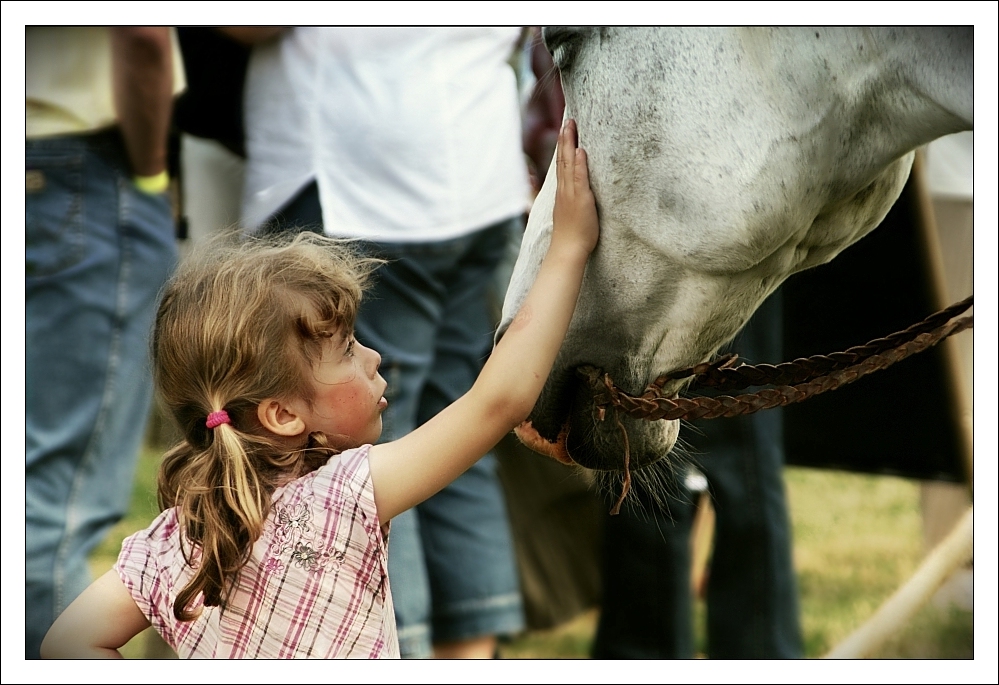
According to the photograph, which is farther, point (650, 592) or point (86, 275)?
point (650, 592)

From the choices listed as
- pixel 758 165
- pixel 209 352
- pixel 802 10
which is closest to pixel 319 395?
pixel 209 352

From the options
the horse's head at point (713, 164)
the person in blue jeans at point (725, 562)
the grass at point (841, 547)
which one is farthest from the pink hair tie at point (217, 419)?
the person in blue jeans at point (725, 562)

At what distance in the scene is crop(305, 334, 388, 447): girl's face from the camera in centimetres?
98

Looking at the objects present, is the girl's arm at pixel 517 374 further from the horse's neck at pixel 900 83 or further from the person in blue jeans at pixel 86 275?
the person in blue jeans at pixel 86 275

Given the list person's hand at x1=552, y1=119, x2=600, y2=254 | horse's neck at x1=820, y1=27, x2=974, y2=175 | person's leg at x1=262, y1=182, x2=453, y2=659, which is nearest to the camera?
horse's neck at x1=820, y1=27, x2=974, y2=175

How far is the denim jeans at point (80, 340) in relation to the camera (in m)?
1.34

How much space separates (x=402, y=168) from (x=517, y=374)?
0.53 metres

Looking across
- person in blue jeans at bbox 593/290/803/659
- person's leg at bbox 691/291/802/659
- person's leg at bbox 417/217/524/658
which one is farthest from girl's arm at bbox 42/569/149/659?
person's leg at bbox 691/291/802/659

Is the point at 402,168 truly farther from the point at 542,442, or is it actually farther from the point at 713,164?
the point at 713,164

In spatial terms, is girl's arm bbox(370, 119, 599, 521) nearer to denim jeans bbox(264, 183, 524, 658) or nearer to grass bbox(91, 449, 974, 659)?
denim jeans bbox(264, 183, 524, 658)

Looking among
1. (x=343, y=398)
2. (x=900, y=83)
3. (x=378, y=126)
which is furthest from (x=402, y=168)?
(x=900, y=83)

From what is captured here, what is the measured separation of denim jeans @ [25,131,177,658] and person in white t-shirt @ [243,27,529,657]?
0.60 ft

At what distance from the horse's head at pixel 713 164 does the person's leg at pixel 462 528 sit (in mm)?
579

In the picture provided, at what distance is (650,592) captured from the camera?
166 centimetres
